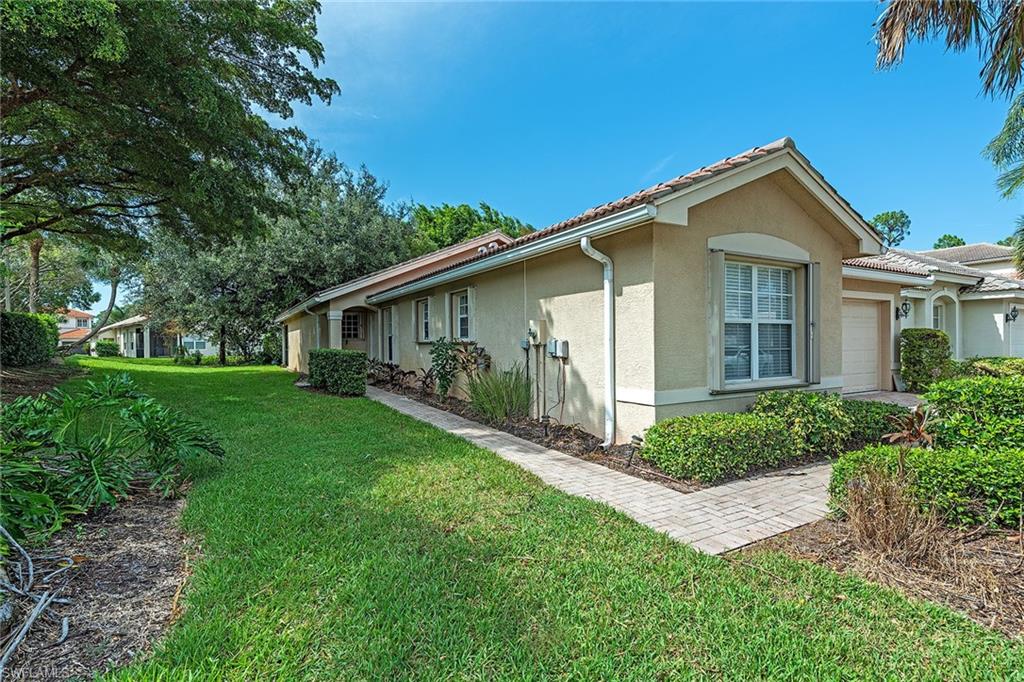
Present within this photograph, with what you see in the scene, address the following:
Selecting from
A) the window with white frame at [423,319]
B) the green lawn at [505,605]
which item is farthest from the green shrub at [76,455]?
the window with white frame at [423,319]

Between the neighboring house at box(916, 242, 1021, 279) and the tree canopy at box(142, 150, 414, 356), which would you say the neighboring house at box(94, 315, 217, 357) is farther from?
the neighboring house at box(916, 242, 1021, 279)

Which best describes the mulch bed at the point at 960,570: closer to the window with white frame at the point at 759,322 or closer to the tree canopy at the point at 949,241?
the window with white frame at the point at 759,322

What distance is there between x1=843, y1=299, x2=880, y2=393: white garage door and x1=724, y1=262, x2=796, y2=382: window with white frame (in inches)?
215

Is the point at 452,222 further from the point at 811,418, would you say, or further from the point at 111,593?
the point at 111,593

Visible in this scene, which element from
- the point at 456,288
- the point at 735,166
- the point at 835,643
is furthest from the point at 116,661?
the point at 456,288

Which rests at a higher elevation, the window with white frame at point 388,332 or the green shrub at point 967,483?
the window with white frame at point 388,332

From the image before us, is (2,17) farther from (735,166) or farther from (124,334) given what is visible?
A: (124,334)

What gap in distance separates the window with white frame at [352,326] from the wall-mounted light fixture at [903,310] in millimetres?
18381

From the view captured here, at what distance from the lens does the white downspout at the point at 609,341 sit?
675cm

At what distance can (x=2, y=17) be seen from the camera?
19.9 ft

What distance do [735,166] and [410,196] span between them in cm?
2330

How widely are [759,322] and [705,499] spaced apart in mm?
3624

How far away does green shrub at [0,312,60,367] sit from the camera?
1590 cm

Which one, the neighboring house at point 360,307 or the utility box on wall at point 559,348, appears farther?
the neighboring house at point 360,307
